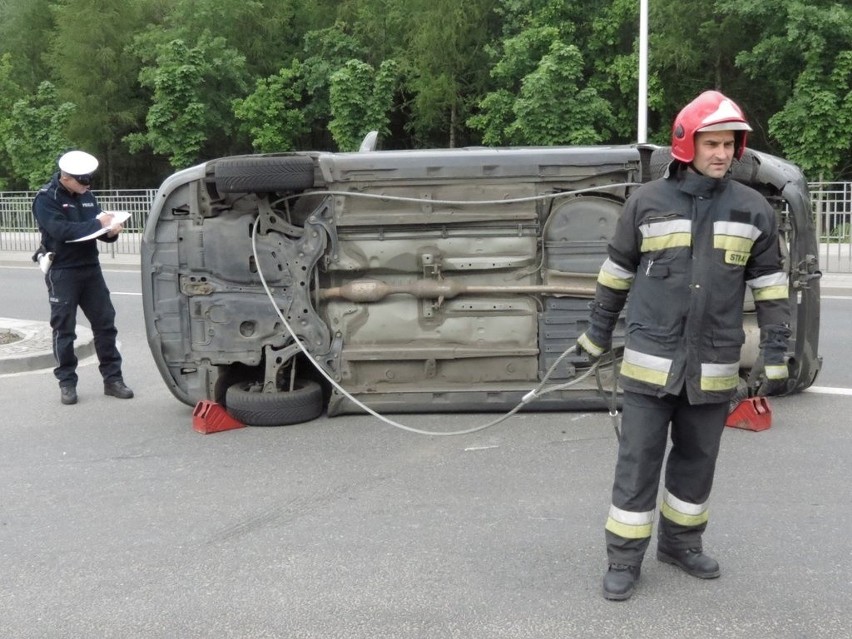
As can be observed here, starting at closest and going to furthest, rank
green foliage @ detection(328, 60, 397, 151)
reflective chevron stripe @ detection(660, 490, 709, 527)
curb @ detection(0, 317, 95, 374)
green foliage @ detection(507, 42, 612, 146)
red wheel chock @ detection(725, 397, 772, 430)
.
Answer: reflective chevron stripe @ detection(660, 490, 709, 527), red wheel chock @ detection(725, 397, 772, 430), curb @ detection(0, 317, 95, 374), green foliage @ detection(507, 42, 612, 146), green foliage @ detection(328, 60, 397, 151)

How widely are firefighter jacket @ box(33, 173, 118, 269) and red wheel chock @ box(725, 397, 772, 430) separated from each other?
454 cm

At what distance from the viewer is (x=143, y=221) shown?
1966 cm

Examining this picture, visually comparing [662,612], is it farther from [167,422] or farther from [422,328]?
[167,422]

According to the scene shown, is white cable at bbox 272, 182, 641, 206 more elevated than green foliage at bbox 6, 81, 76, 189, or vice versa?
green foliage at bbox 6, 81, 76, 189

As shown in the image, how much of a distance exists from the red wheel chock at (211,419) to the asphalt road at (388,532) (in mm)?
88

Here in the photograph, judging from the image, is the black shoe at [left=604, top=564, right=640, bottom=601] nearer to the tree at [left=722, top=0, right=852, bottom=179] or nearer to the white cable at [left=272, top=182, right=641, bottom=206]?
the white cable at [left=272, top=182, right=641, bottom=206]

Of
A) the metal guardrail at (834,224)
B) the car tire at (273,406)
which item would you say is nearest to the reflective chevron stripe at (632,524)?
the car tire at (273,406)

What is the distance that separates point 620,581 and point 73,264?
507 cm

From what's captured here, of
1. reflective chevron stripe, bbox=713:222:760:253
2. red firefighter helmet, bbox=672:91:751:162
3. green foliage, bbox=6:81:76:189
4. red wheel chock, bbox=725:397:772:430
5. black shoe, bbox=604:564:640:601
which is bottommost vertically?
black shoe, bbox=604:564:640:601

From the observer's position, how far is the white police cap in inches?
281

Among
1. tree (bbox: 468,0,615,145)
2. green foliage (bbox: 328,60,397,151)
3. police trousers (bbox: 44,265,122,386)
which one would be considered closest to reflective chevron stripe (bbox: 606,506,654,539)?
police trousers (bbox: 44,265,122,386)

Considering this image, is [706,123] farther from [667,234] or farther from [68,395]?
[68,395]

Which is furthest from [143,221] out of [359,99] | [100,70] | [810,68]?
[100,70]

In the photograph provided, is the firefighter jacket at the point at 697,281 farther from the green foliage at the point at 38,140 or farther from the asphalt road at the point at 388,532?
the green foliage at the point at 38,140
